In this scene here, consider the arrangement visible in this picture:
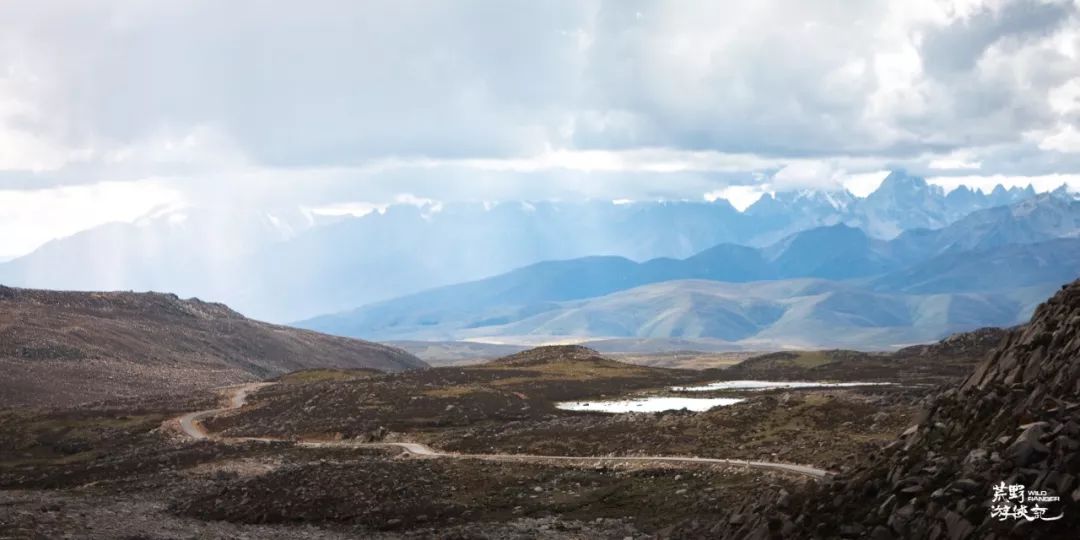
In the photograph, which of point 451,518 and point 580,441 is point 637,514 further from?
point 580,441

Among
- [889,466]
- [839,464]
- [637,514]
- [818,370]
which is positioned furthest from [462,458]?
[818,370]

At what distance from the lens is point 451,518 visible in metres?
55.0

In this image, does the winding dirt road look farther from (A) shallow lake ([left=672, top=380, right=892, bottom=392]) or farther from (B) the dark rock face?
(A) shallow lake ([left=672, top=380, right=892, bottom=392])

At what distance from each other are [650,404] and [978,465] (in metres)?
83.3

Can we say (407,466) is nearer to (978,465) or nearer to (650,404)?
(978,465)

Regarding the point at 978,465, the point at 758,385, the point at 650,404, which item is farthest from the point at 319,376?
the point at 978,465

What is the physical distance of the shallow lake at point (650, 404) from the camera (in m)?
108

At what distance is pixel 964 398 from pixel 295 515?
35753 millimetres

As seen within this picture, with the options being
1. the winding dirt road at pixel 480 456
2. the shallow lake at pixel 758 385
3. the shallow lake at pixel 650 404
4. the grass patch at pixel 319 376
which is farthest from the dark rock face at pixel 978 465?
the grass patch at pixel 319 376
